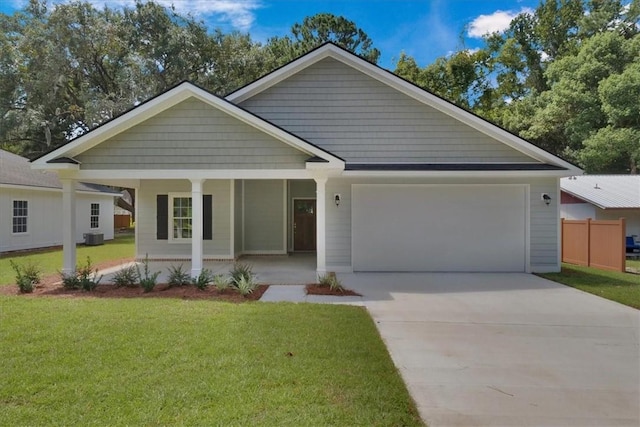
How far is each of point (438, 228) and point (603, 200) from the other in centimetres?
1086

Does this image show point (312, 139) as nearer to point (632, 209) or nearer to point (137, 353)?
point (137, 353)

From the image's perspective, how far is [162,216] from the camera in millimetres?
12984

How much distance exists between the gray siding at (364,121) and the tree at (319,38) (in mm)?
18289

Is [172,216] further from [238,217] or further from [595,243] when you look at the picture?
[595,243]

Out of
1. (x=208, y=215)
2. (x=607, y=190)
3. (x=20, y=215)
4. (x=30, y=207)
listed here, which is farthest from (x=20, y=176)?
(x=607, y=190)

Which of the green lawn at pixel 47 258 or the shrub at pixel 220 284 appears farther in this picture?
the green lawn at pixel 47 258

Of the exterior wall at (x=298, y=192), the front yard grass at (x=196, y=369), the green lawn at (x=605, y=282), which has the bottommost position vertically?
the green lawn at (x=605, y=282)

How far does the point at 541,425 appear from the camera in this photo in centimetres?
320

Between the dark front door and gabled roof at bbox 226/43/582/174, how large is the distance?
5.19 m

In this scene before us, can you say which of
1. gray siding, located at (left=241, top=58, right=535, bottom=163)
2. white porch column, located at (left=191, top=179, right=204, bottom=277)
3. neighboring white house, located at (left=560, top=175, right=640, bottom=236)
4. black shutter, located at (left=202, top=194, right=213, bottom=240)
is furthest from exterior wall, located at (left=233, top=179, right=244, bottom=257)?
neighboring white house, located at (left=560, top=175, right=640, bottom=236)

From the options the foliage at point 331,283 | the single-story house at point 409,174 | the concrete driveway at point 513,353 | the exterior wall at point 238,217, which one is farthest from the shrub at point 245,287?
the exterior wall at point 238,217

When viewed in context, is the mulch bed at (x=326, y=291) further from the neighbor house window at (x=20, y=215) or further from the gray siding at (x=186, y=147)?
the neighbor house window at (x=20, y=215)

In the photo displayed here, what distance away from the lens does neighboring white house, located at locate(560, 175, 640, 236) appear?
16.9 metres

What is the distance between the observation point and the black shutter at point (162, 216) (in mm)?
12984
